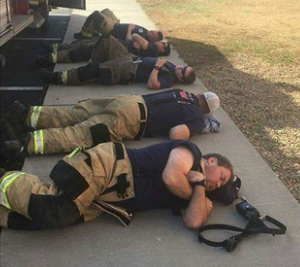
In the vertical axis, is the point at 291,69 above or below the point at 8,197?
below

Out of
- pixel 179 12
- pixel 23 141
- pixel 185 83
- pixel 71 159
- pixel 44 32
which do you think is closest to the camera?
pixel 71 159

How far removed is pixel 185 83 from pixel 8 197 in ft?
11.0

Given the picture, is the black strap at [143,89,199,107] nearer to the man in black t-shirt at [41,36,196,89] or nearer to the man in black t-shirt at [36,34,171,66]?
the man in black t-shirt at [41,36,196,89]

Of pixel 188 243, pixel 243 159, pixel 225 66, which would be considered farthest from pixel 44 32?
pixel 188 243

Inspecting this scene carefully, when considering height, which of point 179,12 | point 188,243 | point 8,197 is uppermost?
point 8,197

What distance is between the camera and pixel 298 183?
3.74 m

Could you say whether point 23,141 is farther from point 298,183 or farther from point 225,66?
point 225,66

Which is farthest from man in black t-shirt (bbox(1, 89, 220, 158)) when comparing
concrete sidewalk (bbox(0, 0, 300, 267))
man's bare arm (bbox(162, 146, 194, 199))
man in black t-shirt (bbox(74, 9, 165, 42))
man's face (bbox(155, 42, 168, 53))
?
man in black t-shirt (bbox(74, 9, 165, 42))

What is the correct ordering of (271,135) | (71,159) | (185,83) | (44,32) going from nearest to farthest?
(71,159) < (271,135) < (185,83) < (44,32)

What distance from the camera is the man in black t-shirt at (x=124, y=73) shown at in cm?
536

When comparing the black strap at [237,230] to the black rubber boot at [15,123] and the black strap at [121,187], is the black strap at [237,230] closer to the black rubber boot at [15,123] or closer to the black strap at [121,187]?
the black strap at [121,187]

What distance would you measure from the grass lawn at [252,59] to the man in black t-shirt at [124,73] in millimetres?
677

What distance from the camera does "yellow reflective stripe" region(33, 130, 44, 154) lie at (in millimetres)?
3692

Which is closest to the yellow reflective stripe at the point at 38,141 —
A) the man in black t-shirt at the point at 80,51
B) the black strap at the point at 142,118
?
the black strap at the point at 142,118
